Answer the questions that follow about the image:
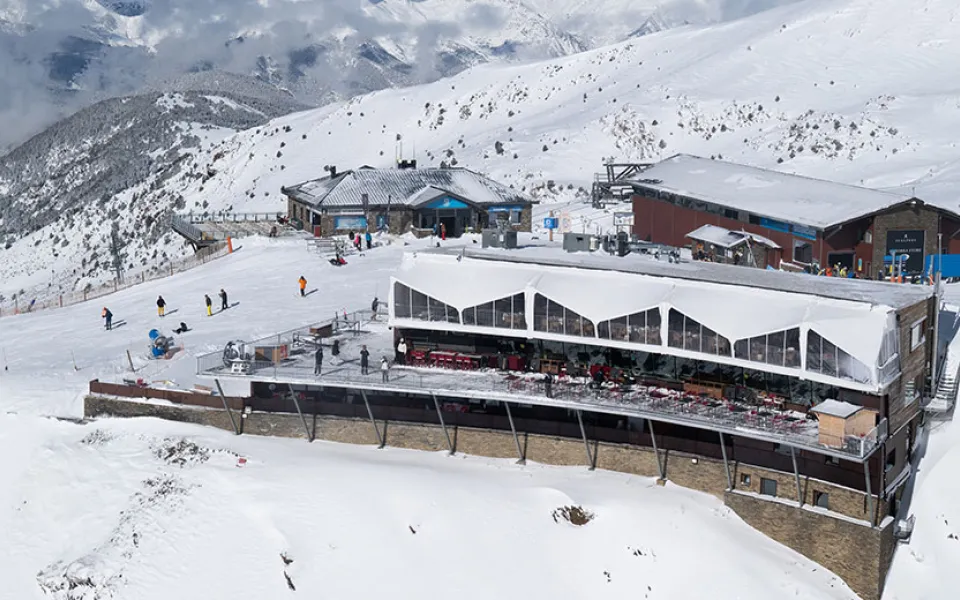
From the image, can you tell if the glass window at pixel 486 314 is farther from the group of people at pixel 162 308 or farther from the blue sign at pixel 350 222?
the blue sign at pixel 350 222

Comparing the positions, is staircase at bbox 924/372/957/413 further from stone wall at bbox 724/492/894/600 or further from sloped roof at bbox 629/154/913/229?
sloped roof at bbox 629/154/913/229

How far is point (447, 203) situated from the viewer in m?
78.9

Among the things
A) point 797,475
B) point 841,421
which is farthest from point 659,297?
point 841,421

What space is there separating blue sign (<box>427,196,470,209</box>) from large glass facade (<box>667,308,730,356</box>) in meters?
40.0

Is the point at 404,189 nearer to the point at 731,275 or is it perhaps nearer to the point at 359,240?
the point at 359,240

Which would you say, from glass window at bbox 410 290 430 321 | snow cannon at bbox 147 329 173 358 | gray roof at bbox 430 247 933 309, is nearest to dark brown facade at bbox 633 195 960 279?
gray roof at bbox 430 247 933 309

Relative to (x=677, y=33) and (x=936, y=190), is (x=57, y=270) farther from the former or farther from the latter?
(x=936, y=190)

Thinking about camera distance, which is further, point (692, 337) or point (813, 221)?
point (813, 221)

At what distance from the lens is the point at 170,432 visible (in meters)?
45.7

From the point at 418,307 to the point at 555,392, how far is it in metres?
6.99

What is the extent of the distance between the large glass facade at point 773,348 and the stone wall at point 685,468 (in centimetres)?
380

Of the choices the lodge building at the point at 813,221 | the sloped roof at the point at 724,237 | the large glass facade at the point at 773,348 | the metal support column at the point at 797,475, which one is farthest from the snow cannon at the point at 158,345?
the metal support column at the point at 797,475

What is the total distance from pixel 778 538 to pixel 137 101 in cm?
14241

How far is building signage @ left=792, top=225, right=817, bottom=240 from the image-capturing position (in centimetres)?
5709
